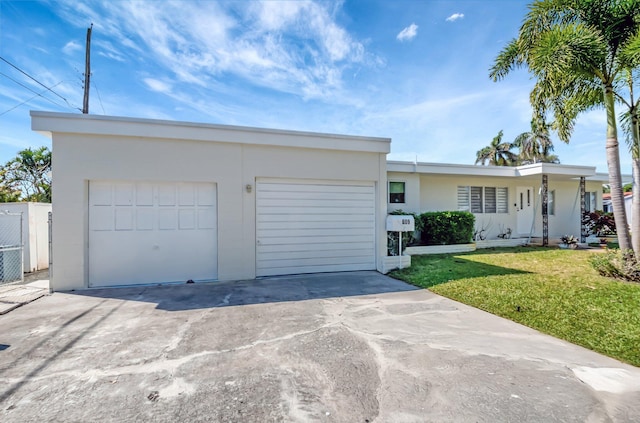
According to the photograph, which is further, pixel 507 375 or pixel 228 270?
pixel 228 270

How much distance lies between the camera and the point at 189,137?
7043mm

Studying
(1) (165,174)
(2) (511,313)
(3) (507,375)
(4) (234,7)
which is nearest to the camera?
(3) (507,375)

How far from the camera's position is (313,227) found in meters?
8.26

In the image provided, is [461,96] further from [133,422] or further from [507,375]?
[133,422]

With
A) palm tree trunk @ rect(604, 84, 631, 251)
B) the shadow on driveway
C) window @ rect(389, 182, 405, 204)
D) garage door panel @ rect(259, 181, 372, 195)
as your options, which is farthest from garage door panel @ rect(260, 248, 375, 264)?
palm tree trunk @ rect(604, 84, 631, 251)

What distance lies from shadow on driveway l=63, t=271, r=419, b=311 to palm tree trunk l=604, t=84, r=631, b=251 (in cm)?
508

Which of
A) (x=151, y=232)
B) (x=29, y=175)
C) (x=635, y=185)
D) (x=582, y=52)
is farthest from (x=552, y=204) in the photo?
(x=29, y=175)

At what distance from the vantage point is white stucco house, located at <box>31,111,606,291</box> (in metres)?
6.54

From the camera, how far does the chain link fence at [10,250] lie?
23.6 feet

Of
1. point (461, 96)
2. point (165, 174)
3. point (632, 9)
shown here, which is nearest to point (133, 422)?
point (165, 174)

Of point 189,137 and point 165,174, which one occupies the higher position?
point 189,137

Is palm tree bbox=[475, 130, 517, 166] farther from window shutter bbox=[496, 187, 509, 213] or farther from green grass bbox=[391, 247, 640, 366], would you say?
green grass bbox=[391, 247, 640, 366]

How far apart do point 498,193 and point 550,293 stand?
945 cm

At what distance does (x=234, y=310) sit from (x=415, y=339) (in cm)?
302
